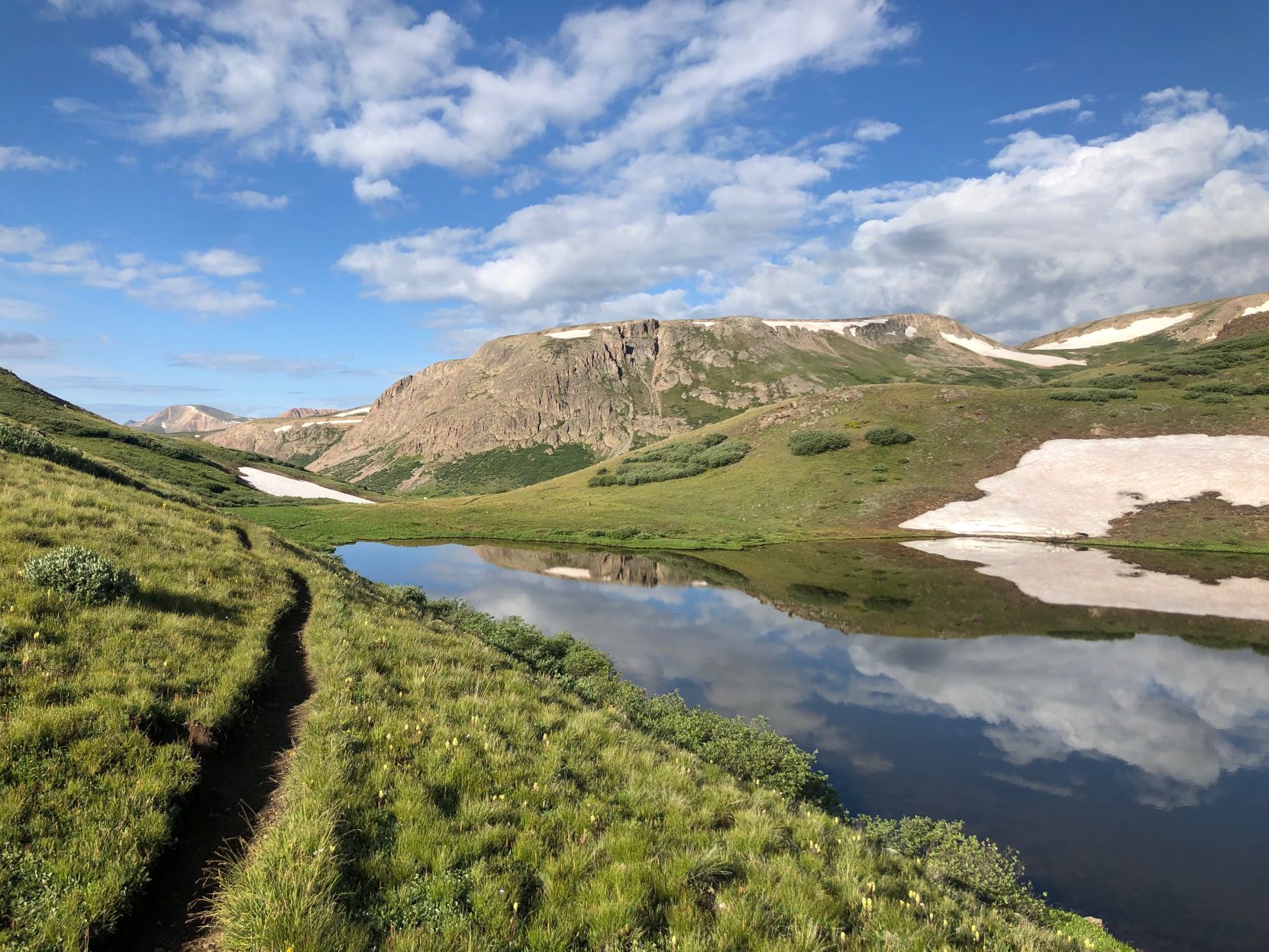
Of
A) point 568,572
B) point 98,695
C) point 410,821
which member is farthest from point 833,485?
point 98,695

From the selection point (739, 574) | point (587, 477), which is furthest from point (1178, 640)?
point (587, 477)

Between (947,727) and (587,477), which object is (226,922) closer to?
(947,727)

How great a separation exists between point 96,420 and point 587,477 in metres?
109

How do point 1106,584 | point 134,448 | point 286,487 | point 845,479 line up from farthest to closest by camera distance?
point 286,487, point 134,448, point 845,479, point 1106,584

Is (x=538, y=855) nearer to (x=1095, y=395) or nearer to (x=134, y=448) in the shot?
(x=1095, y=395)

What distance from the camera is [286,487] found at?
129m

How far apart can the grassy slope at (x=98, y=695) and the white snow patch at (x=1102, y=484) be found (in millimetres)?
75379

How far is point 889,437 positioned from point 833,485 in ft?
50.9

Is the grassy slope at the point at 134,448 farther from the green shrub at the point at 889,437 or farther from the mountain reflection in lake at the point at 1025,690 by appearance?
the green shrub at the point at 889,437

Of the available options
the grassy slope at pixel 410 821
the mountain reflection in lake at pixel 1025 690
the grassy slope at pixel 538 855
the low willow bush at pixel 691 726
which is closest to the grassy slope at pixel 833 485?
the mountain reflection in lake at pixel 1025 690

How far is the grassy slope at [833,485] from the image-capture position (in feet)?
257

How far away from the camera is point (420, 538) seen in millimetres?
80438

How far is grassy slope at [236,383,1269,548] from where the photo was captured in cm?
7831

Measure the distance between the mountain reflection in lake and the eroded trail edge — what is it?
1695 centimetres
